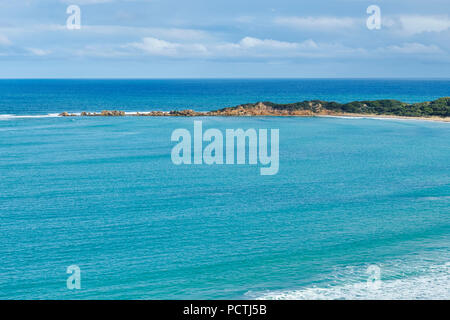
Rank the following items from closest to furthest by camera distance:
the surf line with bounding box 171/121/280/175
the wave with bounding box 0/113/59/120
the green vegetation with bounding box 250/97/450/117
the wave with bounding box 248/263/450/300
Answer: the wave with bounding box 248/263/450/300, the surf line with bounding box 171/121/280/175, the green vegetation with bounding box 250/97/450/117, the wave with bounding box 0/113/59/120

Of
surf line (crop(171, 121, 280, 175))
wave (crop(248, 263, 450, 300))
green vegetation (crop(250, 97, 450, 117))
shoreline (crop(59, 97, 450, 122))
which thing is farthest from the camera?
shoreline (crop(59, 97, 450, 122))

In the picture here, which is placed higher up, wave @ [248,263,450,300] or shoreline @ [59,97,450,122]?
shoreline @ [59,97,450,122]

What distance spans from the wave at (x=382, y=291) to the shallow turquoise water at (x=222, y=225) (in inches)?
3.8

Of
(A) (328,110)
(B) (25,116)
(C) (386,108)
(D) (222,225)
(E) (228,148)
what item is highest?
(C) (386,108)

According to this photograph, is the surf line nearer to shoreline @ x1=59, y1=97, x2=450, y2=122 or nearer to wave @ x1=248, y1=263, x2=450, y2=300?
wave @ x1=248, y1=263, x2=450, y2=300

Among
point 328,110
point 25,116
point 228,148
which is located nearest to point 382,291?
point 228,148

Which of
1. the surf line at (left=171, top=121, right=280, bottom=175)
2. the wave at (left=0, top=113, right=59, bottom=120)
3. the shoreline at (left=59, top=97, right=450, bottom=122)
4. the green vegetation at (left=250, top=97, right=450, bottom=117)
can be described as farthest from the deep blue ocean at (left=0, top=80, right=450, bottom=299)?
the wave at (left=0, top=113, right=59, bottom=120)

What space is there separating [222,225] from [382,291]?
12.6 metres

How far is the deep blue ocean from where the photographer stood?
1012 inches

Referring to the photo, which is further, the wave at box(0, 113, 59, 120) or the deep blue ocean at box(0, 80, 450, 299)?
the wave at box(0, 113, 59, 120)

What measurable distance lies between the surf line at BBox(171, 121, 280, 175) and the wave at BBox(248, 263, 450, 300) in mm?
26899

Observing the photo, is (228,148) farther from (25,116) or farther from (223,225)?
(25,116)

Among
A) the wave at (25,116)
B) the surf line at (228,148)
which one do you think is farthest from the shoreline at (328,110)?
the surf line at (228,148)

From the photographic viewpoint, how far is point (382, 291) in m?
25.0
